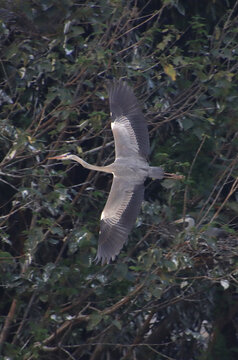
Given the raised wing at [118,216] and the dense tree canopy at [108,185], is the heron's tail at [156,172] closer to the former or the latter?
the dense tree canopy at [108,185]

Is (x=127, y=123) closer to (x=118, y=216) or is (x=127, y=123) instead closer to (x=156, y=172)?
(x=156, y=172)

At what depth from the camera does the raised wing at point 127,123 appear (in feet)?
17.9

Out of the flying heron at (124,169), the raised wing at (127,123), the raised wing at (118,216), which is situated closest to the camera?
the raised wing at (118,216)

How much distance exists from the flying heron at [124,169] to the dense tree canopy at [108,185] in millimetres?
99

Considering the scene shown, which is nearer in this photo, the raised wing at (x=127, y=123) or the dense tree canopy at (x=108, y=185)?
the dense tree canopy at (x=108, y=185)

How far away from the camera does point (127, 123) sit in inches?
221

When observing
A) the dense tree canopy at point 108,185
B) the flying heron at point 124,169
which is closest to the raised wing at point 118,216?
the flying heron at point 124,169

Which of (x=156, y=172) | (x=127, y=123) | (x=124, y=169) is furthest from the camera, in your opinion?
(x=127, y=123)

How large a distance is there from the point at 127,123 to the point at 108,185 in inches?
24.6

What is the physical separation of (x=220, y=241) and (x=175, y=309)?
3.12 ft

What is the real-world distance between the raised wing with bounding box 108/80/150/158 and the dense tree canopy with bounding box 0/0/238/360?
0.09m

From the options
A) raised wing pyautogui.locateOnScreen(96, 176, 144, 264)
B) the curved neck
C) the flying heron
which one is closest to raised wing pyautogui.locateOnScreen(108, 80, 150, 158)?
the flying heron

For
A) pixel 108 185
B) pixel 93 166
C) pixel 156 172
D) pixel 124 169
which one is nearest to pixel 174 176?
pixel 156 172

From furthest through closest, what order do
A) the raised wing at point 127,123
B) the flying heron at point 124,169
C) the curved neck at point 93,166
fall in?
the raised wing at point 127,123
the curved neck at point 93,166
the flying heron at point 124,169
